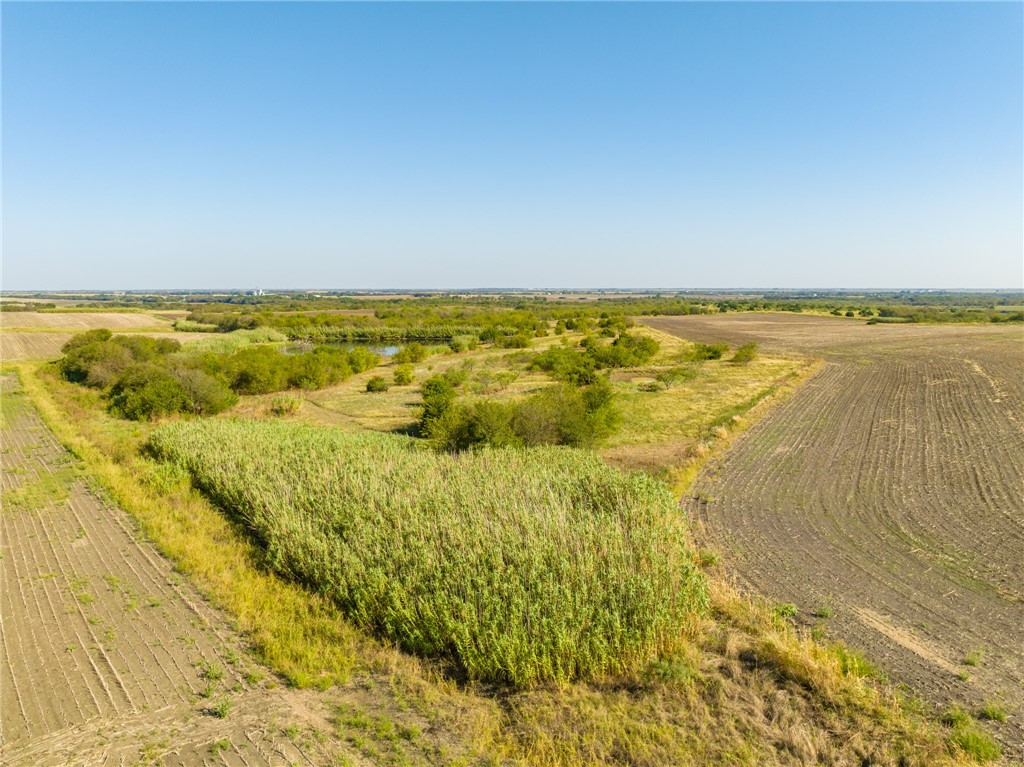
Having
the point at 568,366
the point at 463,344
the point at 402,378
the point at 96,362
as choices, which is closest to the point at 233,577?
the point at 402,378

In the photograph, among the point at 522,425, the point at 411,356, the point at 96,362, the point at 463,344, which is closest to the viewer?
the point at 522,425

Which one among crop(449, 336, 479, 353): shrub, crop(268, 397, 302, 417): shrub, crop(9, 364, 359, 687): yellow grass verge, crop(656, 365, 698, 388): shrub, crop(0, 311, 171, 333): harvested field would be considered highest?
crop(0, 311, 171, 333): harvested field

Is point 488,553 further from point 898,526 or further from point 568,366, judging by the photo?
point 568,366

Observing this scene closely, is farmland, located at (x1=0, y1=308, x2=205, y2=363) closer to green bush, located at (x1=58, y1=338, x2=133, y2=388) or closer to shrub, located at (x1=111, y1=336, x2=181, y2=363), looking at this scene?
shrub, located at (x1=111, y1=336, x2=181, y2=363)

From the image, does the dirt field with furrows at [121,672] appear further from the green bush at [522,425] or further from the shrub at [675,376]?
the shrub at [675,376]

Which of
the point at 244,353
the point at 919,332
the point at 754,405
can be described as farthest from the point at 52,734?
the point at 919,332

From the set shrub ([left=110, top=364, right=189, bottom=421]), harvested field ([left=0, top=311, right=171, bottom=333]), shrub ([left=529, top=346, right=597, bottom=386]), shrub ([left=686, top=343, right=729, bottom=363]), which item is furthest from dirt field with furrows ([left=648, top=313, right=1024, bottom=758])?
harvested field ([left=0, top=311, right=171, bottom=333])
